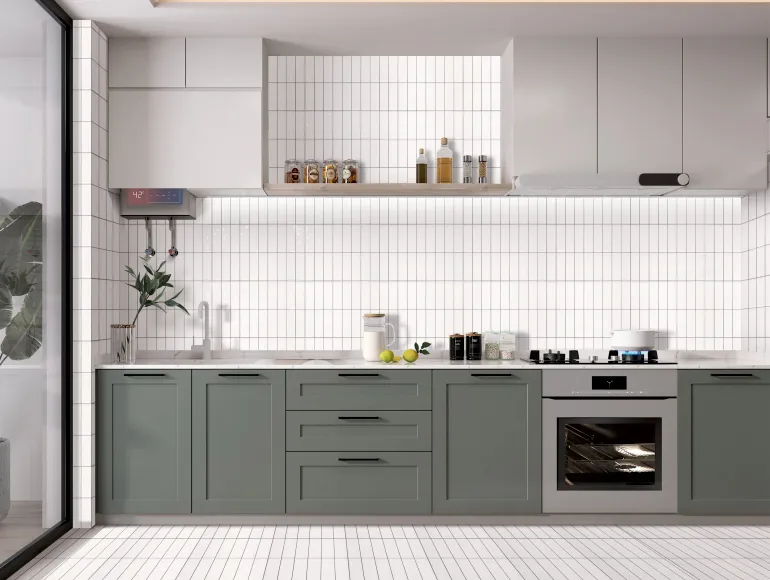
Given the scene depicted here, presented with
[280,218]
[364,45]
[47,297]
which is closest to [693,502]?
[280,218]

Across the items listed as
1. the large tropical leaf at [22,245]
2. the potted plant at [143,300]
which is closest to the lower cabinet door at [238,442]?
the potted plant at [143,300]

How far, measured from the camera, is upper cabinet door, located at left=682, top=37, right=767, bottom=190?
3.69 meters

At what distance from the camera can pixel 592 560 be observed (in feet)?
9.89

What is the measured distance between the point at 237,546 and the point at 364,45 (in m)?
2.63

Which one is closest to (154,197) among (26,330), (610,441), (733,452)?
(26,330)

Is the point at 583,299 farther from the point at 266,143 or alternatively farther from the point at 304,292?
the point at 266,143

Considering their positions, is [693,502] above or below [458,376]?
below

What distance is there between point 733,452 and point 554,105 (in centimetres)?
197

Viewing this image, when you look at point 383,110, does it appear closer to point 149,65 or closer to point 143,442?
point 149,65

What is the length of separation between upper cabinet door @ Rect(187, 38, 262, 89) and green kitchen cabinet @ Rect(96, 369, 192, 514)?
152 cm

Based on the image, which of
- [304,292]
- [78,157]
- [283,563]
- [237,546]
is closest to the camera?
[283,563]

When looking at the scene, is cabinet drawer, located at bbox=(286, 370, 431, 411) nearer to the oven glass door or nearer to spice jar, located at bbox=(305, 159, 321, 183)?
the oven glass door

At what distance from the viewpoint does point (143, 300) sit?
3.84m

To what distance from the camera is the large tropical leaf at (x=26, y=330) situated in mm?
2805
